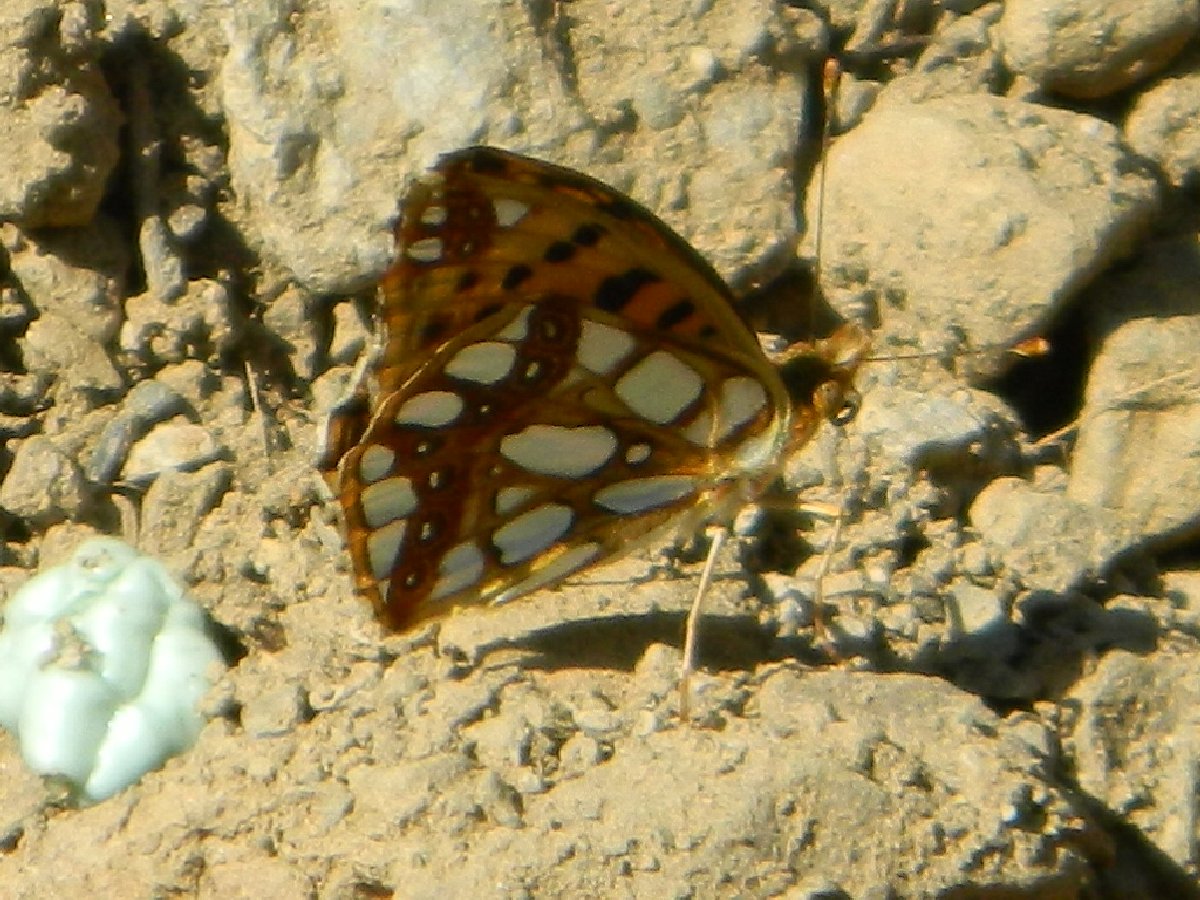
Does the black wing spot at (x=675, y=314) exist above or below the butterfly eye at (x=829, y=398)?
above

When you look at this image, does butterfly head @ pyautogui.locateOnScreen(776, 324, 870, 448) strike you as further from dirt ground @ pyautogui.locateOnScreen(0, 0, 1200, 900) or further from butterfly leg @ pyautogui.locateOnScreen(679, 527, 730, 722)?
butterfly leg @ pyautogui.locateOnScreen(679, 527, 730, 722)

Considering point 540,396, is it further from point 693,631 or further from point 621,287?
point 693,631

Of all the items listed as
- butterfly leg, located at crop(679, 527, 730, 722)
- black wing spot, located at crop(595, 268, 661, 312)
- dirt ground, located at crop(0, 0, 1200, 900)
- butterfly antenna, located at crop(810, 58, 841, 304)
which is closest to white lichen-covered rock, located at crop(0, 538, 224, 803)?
dirt ground, located at crop(0, 0, 1200, 900)

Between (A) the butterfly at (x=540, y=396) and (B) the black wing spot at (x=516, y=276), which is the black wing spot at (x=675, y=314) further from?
(B) the black wing spot at (x=516, y=276)

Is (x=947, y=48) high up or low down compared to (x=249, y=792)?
up

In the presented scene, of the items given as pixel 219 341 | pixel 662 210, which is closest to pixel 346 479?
pixel 219 341

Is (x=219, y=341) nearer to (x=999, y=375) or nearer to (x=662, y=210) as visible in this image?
(x=662, y=210)

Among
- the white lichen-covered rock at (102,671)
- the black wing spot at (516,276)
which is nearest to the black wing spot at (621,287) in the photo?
the black wing spot at (516,276)
